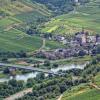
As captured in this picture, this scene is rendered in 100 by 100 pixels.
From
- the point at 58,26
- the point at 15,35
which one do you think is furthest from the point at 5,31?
the point at 58,26

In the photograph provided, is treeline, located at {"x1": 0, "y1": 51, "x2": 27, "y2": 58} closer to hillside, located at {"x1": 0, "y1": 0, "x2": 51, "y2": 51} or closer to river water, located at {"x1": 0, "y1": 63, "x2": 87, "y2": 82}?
hillside, located at {"x1": 0, "y1": 0, "x2": 51, "y2": 51}

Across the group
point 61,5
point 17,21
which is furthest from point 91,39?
point 61,5

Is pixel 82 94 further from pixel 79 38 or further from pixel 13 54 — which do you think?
pixel 79 38

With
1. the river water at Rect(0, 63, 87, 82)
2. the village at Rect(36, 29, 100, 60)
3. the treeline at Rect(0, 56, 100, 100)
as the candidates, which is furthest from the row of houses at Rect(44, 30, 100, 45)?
the treeline at Rect(0, 56, 100, 100)

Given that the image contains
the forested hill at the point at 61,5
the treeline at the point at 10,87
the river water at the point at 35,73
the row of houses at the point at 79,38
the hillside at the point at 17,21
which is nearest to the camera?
the treeline at the point at 10,87

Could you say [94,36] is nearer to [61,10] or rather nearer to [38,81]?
[61,10]

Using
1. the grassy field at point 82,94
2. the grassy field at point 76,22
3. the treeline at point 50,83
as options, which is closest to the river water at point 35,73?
the treeline at point 50,83

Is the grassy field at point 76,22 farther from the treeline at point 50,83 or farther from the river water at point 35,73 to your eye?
the treeline at point 50,83
